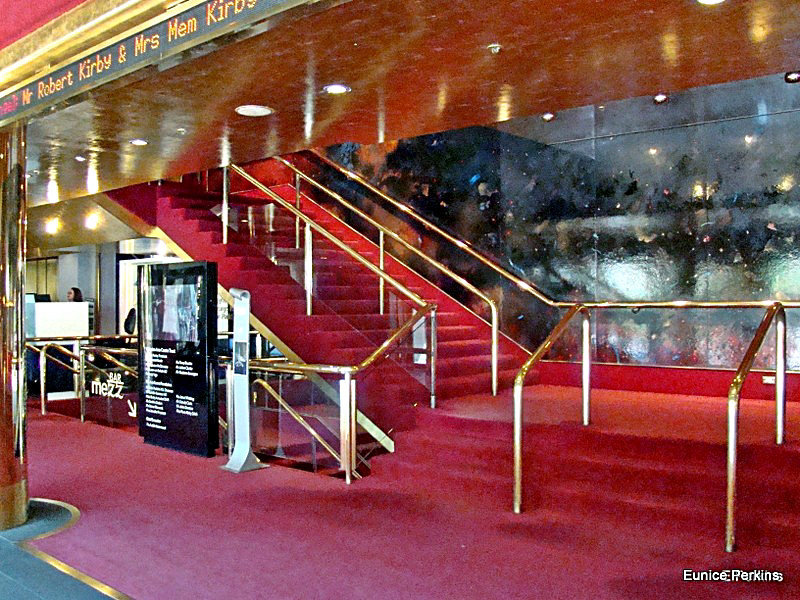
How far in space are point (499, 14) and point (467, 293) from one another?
6035 mm

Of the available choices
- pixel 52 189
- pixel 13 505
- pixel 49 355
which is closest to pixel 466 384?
pixel 13 505

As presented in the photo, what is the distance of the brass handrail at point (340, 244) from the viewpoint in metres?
7.61

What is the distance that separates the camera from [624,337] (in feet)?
27.3

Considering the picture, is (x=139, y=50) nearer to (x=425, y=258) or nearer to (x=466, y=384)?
(x=466, y=384)

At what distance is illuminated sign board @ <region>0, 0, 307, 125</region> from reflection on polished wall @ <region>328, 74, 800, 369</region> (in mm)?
5574

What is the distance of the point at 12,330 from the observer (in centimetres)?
508

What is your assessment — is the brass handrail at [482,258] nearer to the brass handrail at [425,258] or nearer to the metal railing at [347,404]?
the brass handrail at [425,258]

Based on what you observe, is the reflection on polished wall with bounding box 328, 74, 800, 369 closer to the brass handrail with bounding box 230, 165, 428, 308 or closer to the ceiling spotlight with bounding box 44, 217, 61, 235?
the brass handrail with bounding box 230, 165, 428, 308

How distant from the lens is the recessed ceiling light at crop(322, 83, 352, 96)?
4895 mm

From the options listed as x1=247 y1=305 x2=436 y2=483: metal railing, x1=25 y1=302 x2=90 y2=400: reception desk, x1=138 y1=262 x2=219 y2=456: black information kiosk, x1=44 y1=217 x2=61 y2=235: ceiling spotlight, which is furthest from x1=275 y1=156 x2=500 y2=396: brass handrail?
x1=25 y1=302 x2=90 y2=400: reception desk

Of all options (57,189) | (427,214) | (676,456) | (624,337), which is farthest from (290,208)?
(676,456)

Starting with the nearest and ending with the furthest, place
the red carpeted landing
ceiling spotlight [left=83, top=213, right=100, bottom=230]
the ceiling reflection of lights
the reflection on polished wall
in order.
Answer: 1. the red carpeted landing
2. the reflection on polished wall
3. the ceiling reflection of lights
4. ceiling spotlight [left=83, top=213, right=100, bottom=230]

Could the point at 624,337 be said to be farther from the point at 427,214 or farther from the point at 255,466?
the point at 255,466

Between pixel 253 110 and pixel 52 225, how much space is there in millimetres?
9380
